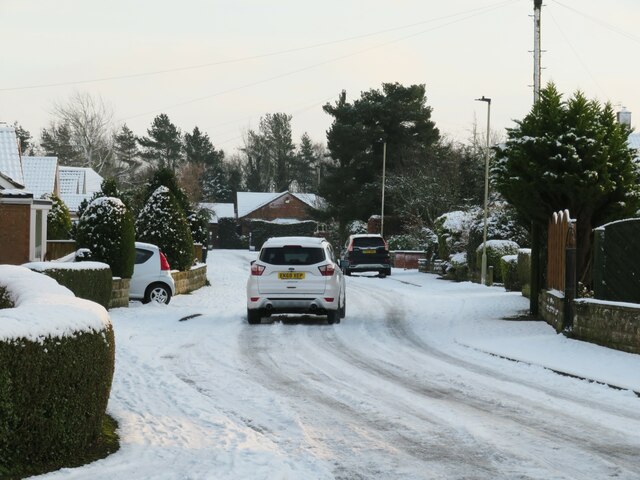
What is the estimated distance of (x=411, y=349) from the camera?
15094mm

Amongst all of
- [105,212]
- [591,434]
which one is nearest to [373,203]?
[105,212]

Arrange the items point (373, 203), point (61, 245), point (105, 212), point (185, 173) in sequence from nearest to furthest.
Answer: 1. point (105, 212)
2. point (61, 245)
3. point (373, 203)
4. point (185, 173)

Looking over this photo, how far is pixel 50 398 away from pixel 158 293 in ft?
57.6

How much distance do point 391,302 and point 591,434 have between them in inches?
683

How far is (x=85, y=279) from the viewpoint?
62.8ft

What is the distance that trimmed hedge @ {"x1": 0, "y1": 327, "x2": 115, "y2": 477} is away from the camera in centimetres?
615

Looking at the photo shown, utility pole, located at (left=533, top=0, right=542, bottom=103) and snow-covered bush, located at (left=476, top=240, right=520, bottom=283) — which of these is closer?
utility pole, located at (left=533, top=0, right=542, bottom=103)

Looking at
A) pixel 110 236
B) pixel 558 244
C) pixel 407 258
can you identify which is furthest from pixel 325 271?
pixel 407 258

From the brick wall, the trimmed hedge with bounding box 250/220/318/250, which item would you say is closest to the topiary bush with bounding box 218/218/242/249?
the trimmed hedge with bounding box 250/220/318/250

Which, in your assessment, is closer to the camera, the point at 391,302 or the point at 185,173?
the point at 391,302

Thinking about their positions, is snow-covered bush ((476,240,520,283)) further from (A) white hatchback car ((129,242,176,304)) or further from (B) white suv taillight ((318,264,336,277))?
(B) white suv taillight ((318,264,336,277))

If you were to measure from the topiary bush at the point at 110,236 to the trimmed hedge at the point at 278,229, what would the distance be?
2985 inches

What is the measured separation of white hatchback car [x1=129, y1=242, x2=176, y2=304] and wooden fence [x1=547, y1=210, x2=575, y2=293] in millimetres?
9774

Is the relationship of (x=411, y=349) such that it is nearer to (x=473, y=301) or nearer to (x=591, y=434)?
(x=591, y=434)
